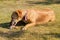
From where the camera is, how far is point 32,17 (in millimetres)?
7160

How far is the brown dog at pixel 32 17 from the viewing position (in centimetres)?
685

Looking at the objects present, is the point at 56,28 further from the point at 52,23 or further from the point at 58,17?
the point at 58,17

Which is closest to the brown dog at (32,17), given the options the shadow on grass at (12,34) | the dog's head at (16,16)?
the dog's head at (16,16)

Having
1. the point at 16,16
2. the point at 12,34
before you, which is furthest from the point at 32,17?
the point at 12,34

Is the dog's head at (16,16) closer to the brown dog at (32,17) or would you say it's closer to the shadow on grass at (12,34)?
the brown dog at (32,17)

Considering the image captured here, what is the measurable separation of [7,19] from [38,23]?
Answer: 142 cm

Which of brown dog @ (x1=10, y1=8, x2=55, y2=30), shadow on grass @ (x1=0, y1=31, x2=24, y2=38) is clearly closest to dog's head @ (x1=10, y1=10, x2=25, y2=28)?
brown dog @ (x1=10, y1=8, x2=55, y2=30)

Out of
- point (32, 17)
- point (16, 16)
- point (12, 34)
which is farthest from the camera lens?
point (32, 17)

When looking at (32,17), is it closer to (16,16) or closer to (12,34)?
(16,16)

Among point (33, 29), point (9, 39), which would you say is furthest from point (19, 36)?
point (33, 29)

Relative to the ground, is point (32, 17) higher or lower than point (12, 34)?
higher

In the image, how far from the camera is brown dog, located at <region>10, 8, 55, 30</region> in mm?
6848

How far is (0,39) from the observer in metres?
6.20

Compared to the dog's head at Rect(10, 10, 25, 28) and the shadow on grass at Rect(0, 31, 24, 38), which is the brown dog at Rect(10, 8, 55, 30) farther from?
the shadow on grass at Rect(0, 31, 24, 38)
